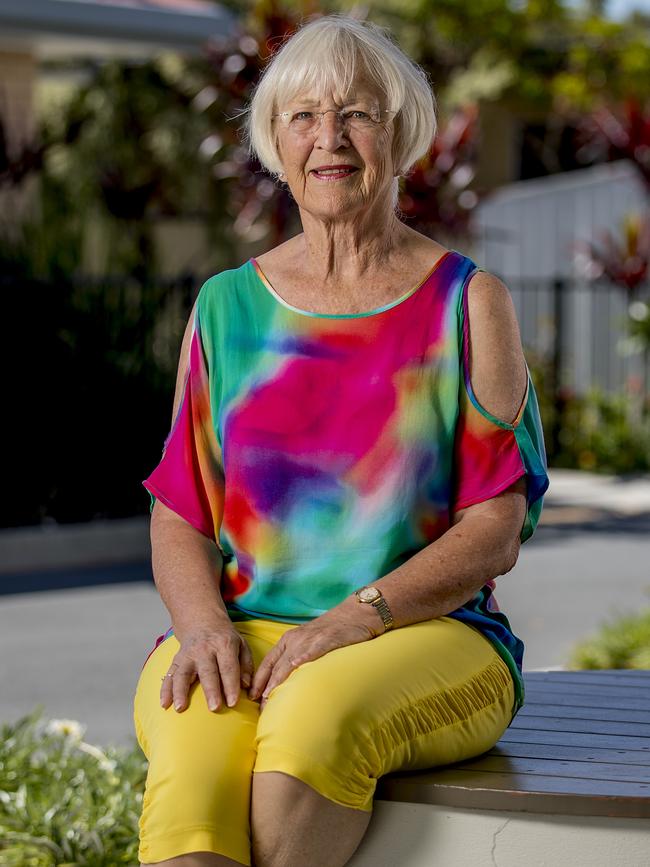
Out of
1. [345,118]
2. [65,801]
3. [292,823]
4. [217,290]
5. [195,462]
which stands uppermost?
[345,118]

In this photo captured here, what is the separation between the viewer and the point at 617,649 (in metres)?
6.34

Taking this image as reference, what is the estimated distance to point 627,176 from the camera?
60.7 ft

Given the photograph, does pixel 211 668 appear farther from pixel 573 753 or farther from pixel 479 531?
pixel 573 753

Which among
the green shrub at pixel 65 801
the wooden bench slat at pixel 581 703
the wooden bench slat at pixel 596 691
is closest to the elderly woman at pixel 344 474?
the wooden bench slat at pixel 581 703

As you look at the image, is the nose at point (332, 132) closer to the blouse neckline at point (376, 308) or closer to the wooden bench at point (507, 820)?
the blouse neckline at point (376, 308)

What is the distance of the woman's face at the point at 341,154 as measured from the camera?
2.91 m

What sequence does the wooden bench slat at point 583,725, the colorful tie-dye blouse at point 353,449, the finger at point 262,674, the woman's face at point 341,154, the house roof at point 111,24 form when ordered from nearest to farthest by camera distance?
the finger at point 262,674
the colorful tie-dye blouse at point 353,449
the woman's face at point 341,154
the wooden bench slat at point 583,725
the house roof at point 111,24

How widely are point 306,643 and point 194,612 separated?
259 millimetres

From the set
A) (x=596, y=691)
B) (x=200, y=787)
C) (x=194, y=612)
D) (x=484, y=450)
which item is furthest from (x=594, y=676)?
(x=200, y=787)

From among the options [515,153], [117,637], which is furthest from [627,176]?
[515,153]

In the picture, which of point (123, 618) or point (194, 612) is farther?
point (123, 618)

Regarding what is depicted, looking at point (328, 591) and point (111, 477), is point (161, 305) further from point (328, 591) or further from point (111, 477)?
point (328, 591)

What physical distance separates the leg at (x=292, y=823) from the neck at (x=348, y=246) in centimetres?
98

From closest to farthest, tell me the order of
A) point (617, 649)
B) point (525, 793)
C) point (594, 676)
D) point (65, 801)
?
point (525, 793)
point (594, 676)
point (65, 801)
point (617, 649)
